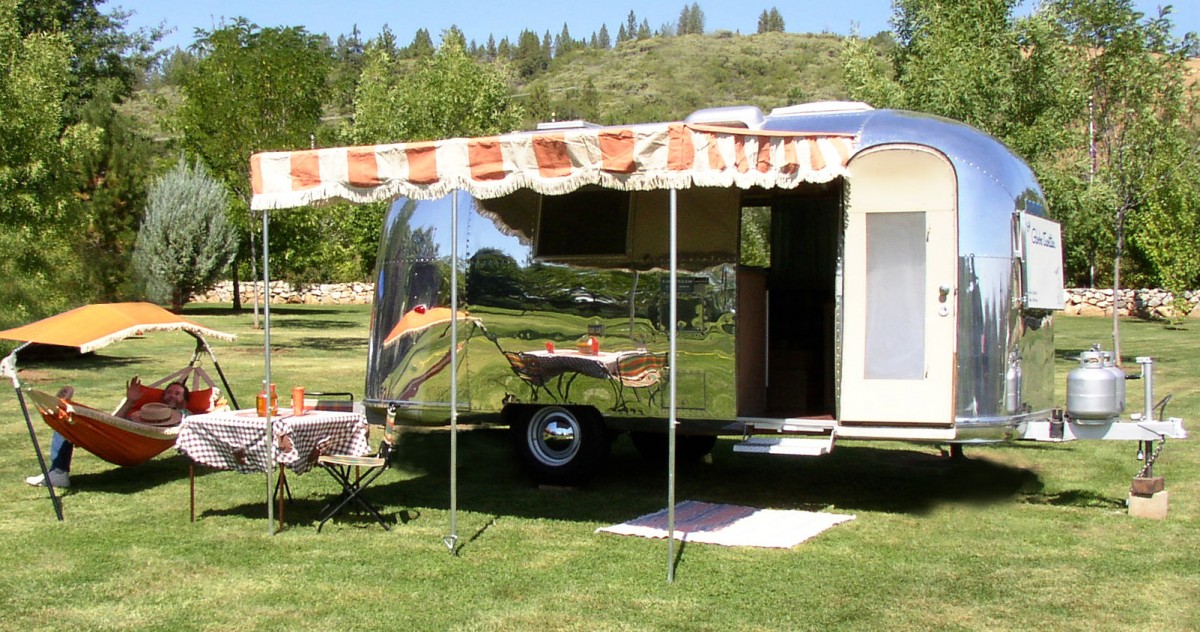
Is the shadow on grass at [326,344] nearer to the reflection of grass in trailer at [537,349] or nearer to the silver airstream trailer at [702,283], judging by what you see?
the silver airstream trailer at [702,283]

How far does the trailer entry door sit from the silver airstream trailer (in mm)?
14

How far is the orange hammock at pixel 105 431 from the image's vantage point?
8547mm

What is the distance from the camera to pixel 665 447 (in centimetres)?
1049

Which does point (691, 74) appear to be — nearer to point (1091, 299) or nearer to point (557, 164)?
point (1091, 299)

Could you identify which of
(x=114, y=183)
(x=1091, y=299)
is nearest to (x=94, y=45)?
(x=114, y=183)

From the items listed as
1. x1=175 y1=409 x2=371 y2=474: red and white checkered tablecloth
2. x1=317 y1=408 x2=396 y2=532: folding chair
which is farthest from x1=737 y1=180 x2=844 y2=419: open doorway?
x1=175 y1=409 x2=371 y2=474: red and white checkered tablecloth

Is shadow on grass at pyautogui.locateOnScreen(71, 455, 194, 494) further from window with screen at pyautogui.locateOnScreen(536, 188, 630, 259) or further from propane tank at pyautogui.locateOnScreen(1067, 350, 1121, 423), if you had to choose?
propane tank at pyautogui.locateOnScreen(1067, 350, 1121, 423)

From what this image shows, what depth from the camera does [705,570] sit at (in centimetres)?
669

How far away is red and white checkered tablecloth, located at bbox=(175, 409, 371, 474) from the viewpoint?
7617 mm

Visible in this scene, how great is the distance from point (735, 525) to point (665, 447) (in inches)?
105

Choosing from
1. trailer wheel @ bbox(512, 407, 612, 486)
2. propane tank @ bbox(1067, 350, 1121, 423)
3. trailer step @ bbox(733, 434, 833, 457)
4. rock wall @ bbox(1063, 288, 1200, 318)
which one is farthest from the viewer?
rock wall @ bbox(1063, 288, 1200, 318)

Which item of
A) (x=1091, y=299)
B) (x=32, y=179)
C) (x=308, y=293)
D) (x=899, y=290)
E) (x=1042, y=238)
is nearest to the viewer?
(x=899, y=290)

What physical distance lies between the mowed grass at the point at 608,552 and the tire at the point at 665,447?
215 millimetres

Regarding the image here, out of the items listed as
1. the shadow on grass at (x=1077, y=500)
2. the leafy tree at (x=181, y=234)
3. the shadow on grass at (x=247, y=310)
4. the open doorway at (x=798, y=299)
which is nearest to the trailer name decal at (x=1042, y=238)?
the open doorway at (x=798, y=299)
